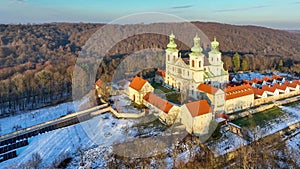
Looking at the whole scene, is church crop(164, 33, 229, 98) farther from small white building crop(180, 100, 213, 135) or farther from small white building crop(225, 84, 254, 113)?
small white building crop(180, 100, 213, 135)

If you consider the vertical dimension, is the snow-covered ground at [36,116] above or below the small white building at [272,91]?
below

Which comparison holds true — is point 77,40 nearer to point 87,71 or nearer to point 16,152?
point 87,71

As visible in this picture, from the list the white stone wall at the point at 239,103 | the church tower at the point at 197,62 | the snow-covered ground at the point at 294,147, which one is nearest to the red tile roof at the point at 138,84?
the church tower at the point at 197,62

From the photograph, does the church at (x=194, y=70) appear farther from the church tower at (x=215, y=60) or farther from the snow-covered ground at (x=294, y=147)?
the snow-covered ground at (x=294, y=147)

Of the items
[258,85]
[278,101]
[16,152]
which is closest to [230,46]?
[258,85]

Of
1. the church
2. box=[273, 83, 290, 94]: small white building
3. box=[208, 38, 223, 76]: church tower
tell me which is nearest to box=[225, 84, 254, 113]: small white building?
the church

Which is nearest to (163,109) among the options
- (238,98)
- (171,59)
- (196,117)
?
(196,117)
